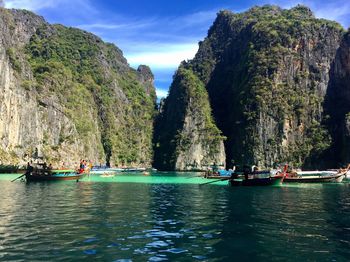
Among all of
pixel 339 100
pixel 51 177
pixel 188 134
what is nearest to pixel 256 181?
pixel 51 177

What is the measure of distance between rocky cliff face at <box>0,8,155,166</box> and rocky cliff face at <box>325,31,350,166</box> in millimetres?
77687

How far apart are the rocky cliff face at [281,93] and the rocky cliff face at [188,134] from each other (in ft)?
15.1

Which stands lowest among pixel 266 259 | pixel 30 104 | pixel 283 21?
pixel 266 259

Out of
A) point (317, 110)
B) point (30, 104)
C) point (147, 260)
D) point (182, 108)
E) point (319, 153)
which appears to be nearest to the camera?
point (147, 260)

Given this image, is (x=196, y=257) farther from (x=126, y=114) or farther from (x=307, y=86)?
(x=126, y=114)

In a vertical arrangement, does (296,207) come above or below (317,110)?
below

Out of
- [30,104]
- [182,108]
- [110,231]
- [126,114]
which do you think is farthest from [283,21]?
[110,231]

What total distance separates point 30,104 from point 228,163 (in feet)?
252

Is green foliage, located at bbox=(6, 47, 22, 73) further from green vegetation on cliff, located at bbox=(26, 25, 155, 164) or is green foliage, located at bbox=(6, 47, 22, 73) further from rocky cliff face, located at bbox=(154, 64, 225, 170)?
rocky cliff face, located at bbox=(154, 64, 225, 170)

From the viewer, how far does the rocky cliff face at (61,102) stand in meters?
103

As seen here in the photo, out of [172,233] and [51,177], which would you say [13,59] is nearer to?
[51,177]

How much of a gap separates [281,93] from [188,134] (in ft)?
126

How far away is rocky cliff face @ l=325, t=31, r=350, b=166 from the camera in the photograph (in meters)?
126

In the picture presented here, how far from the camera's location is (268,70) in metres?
147
